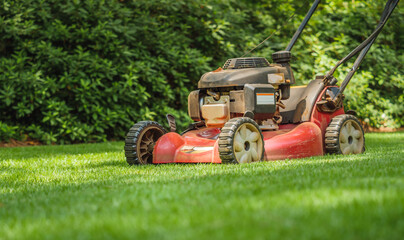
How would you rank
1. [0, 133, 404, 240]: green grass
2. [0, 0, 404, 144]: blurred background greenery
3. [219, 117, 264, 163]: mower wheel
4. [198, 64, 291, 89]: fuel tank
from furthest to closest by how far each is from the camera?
[0, 0, 404, 144]: blurred background greenery < [198, 64, 291, 89]: fuel tank < [219, 117, 264, 163]: mower wheel < [0, 133, 404, 240]: green grass

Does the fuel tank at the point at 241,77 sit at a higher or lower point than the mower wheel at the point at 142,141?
higher

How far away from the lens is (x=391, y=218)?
8.02ft

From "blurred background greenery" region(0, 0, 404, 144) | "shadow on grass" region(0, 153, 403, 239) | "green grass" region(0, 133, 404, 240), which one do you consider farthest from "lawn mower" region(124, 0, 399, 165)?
"blurred background greenery" region(0, 0, 404, 144)

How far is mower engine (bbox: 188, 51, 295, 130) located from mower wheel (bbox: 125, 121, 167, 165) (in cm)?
47

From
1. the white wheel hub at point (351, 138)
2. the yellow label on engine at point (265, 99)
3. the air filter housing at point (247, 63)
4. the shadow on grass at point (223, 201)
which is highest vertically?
the air filter housing at point (247, 63)

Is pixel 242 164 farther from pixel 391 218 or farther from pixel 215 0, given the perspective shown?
pixel 215 0

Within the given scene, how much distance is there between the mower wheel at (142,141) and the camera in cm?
588

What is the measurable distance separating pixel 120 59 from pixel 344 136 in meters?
5.13

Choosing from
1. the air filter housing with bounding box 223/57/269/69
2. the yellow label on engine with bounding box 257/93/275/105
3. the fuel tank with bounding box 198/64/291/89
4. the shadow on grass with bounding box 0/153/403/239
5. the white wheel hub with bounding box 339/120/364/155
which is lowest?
the white wheel hub with bounding box 339/120/364/155

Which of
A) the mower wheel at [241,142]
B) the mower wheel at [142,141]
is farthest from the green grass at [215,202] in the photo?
the mower wheel at [142,141]

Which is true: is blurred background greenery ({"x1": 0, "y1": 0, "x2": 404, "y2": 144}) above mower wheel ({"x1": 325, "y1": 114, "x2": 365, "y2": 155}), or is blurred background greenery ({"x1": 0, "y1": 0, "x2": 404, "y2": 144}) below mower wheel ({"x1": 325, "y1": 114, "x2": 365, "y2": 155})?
above

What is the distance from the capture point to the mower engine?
5711 millimetres

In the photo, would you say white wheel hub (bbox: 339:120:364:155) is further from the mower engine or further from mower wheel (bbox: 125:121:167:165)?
mower wheel (bbox: 125:121:167:165)

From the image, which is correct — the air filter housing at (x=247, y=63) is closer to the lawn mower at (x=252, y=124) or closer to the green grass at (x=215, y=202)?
the lawn mower at (x=252, y=124)
